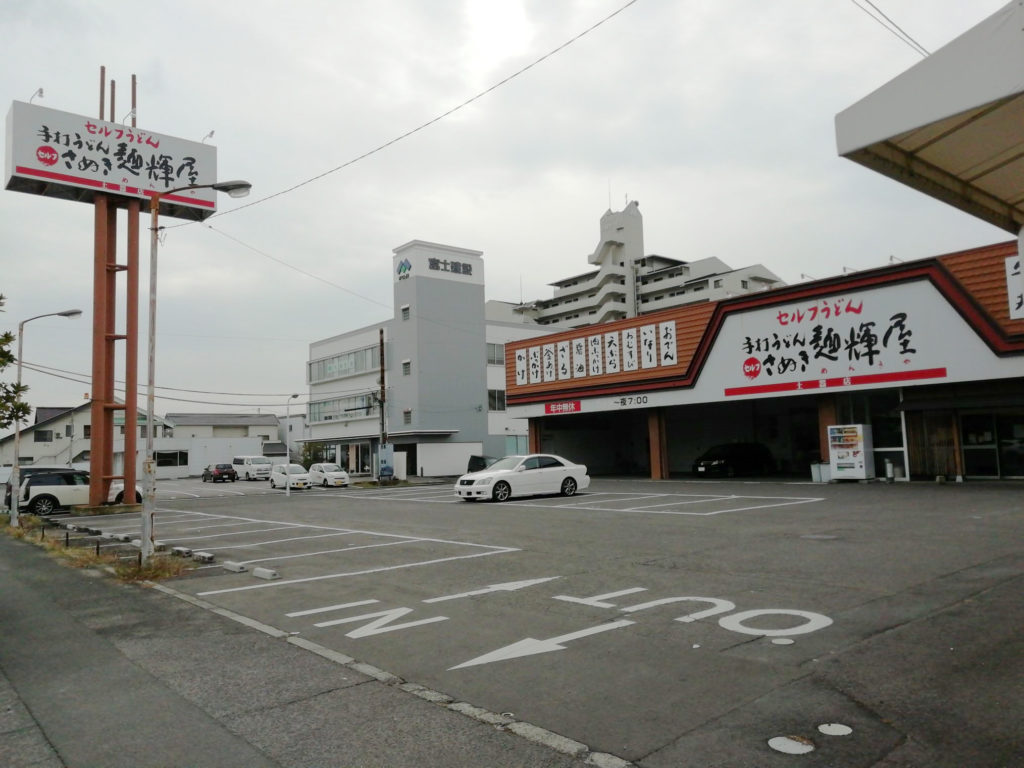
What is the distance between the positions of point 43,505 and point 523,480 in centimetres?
1752

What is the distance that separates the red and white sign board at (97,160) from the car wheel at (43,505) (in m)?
11.6

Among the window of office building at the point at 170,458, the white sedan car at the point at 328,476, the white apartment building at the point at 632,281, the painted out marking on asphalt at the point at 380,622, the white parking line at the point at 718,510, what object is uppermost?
the white apartment building at the point at 632,281

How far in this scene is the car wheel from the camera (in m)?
25.6

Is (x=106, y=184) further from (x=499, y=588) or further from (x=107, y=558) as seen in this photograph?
(x=499, y=588)

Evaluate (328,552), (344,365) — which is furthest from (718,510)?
(344,365)

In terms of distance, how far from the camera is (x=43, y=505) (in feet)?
84.9

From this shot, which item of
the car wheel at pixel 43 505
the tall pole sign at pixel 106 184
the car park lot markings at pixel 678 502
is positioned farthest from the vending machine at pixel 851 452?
the car wheel at pixel 43 505

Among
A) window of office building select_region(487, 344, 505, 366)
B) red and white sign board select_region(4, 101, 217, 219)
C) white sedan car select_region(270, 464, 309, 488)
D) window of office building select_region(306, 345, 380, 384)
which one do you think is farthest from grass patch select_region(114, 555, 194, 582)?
window of office building select_region(487, 344, 505, 366)

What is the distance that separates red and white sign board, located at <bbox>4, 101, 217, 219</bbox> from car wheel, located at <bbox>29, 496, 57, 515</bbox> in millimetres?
11629

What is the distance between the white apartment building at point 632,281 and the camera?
79750mm

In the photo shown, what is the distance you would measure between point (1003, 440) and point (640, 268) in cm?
6836

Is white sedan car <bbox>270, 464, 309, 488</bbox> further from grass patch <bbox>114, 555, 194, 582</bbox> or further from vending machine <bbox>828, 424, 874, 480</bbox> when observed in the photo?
grass patch <bbox>114, 555, 194, 582</bbox>

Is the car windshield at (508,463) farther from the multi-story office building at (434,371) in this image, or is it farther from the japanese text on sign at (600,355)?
the multi-story office building at (434,371)

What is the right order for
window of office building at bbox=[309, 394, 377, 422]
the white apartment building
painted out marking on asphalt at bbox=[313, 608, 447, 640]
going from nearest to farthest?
painted out marking on asphalt at bbox=[313, 608, 447, 640] < window of office building at bbox=[309, 394, 377, 422] < the white apartment building
